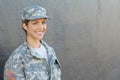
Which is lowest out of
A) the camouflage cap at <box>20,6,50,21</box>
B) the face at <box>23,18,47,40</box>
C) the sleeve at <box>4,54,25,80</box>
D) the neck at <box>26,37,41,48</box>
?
the sleeve at <box>4,54,25,80</box>

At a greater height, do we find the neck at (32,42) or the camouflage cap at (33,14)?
the camouflage cap at (33,14)

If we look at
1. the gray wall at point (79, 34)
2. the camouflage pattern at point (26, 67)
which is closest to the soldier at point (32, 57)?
the camouflage pattern at point (26, 67)

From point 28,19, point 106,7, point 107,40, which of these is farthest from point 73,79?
point 28,19

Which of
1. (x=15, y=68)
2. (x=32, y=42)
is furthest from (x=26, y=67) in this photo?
(x=32, y=42)

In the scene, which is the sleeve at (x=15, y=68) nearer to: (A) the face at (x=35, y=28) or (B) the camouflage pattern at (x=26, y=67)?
(B) the camouflage pattern at (x=26, y=67)

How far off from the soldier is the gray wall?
1.58 ft

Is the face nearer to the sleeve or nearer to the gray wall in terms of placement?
the sleeve

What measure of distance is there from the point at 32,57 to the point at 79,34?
3.12ft

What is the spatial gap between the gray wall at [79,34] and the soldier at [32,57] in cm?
48

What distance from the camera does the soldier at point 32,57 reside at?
2.88 metres

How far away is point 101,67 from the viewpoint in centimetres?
391

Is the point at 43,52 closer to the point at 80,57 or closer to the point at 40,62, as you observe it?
the point at 40,62

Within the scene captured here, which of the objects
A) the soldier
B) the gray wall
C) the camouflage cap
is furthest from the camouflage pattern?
the gray wall

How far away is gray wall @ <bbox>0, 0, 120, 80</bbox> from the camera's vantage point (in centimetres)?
342
